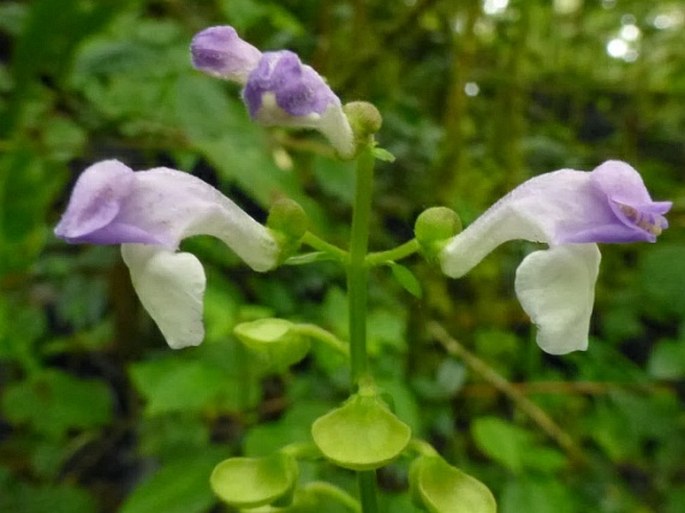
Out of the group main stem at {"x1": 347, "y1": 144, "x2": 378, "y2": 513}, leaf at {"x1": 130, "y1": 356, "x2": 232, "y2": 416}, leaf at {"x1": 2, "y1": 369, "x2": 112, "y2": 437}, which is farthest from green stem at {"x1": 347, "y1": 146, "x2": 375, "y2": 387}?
leaf at {"x1": 2, "y1": 369, "x2": 112, "y2": 437}

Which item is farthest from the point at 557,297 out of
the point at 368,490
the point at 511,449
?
the point at 511,449

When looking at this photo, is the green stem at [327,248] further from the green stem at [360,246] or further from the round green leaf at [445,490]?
the round green leaf at [445,490]

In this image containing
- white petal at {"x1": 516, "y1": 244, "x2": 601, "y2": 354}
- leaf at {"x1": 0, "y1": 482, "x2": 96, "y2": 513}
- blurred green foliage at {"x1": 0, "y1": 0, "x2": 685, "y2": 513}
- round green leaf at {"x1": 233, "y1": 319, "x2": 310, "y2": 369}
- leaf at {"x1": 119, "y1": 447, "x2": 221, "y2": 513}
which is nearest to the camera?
white petal at {"x1": 516, "y1": 244, "x2": 601, "y2": 354}

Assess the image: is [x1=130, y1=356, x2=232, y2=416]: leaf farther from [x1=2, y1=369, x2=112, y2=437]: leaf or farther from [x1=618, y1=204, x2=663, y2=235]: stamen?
[x1=618, y1=204, x2=663, y2=235]: stamen

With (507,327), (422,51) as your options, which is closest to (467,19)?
(422,51)

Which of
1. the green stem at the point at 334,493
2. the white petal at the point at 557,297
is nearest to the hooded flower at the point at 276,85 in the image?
the white petal at the point at 557,297

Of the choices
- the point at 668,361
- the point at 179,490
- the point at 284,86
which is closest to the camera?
the point at 284,86

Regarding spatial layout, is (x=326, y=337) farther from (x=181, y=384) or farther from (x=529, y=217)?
(x=181, y=384)
